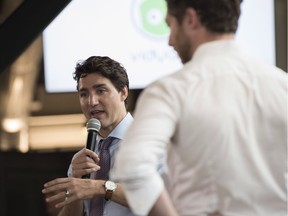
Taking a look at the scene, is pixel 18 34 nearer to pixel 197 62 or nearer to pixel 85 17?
pixel 197 62

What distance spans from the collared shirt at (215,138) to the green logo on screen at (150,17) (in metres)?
3.37

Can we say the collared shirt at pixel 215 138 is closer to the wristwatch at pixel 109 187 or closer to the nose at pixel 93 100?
the wristwatch at pixel 109 187

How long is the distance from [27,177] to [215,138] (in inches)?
276

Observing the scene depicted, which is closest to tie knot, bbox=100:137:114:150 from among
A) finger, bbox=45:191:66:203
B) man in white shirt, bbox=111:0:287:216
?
finger, bbox=45:191:66:203

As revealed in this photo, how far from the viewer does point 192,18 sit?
2.01m

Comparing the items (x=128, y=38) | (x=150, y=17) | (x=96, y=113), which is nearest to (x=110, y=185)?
(x=96, y=113)

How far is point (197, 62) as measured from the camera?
6.55 ft

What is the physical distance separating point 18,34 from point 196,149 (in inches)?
29.1

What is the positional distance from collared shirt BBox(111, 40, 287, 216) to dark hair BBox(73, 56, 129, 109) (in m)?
1.23

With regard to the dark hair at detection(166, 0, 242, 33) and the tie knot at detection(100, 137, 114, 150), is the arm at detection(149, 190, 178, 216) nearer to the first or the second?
the dark hair at detection(166, 0, 242, 33)

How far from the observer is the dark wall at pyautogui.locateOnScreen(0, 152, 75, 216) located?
8.55 m

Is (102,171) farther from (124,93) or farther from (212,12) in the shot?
(212,12)

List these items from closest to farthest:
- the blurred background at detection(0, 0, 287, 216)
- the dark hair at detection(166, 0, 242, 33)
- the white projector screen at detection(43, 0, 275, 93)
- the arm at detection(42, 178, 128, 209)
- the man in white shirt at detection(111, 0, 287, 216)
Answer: the man in white shirt at detection(111, 0, 287, 216) → the dark hair at detection(166, 0, 242, 33) → the arm at detection(42, 178, 128, 209) → the white projector screen at detection(43, 0, 275, 93) → the blurred background at detection(0, 0, 287, 216)

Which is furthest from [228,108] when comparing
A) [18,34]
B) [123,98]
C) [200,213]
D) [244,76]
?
[123,98]
